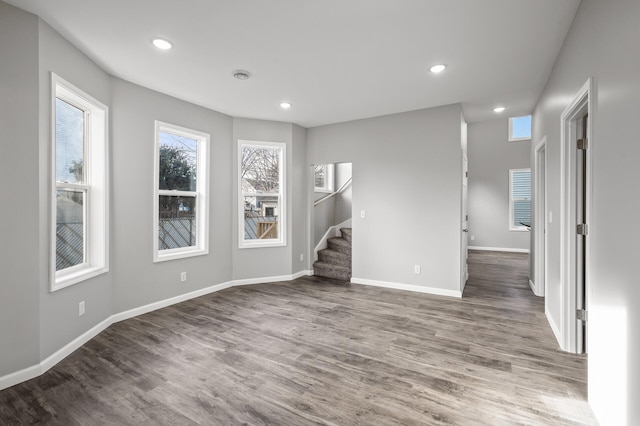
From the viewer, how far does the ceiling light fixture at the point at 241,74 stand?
10.5 feet

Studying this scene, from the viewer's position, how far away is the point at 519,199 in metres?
8.05

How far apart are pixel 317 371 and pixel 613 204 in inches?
85.9

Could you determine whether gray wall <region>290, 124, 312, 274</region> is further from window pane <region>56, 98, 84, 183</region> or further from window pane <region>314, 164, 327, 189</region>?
window pane <region>56, 98, 84, 183</region>

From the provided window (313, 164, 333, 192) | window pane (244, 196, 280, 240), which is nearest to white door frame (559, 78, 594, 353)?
window pane (244, 196, 280, 240)

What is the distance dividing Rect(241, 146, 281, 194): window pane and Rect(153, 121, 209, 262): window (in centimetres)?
74

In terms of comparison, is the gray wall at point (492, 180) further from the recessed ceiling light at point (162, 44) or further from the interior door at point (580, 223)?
the recessed ceiling light at point (162, 44)

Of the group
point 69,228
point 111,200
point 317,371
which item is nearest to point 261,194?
point 111,200

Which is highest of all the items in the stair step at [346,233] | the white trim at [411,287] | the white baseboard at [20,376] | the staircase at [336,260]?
the stair step at [346,233]

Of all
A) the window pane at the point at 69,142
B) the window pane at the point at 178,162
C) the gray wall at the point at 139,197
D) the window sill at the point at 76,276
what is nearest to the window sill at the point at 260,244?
the gray wall at the point at 139,197

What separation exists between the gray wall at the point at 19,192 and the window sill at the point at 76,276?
0.75 ft

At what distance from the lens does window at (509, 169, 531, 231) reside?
26.3 feet

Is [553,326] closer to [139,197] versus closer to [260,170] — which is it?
[260,170]

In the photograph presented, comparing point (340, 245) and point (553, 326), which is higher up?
point (340, 245)

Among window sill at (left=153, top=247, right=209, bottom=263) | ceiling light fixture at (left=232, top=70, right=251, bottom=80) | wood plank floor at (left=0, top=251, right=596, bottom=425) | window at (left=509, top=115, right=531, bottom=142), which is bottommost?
wood plank floor at (left=0, top=251, right=596, bottom=425)
